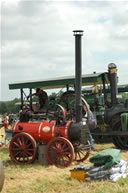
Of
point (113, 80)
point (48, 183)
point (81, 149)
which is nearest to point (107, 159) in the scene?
point (48, 183)

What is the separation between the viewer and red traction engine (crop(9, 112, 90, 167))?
6.78 m

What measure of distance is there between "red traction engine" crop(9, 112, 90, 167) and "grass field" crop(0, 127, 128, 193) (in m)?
0.30

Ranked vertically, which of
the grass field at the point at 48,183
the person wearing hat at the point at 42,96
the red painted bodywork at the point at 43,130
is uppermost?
the person wearing hat at the point at 42,96

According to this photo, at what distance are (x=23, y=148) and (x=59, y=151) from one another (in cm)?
89

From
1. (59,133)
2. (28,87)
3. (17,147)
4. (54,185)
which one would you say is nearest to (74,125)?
(59,133)

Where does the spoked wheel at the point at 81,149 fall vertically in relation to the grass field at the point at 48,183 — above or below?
above

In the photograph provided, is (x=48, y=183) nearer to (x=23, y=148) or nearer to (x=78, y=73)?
(x=23, y=148)

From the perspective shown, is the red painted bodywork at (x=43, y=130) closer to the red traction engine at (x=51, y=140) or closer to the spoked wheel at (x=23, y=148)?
the red traction engine at (x=51, y=140)

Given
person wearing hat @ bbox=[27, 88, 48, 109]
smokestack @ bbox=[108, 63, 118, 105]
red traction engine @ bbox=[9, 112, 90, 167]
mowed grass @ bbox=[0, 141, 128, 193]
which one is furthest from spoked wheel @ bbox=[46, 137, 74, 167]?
person wearing hat @ bbox=[27, 88, 48, 109]

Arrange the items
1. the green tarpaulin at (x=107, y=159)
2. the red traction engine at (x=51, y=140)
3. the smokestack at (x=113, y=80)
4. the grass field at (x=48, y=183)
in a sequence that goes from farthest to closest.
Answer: the smokestack at (x=113, y=80), the red traction engine at (x=51, y=140), the green tarpaulin at (x=107, y=159), the grass field at (x=48, y=183)

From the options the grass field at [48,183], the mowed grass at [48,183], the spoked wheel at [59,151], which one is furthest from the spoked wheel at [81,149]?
the grass field at [48,183]

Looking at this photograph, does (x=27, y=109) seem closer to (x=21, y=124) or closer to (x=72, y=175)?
(x=21, y=124)

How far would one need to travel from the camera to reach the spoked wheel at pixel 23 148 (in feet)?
23.0

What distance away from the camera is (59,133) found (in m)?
7.02
